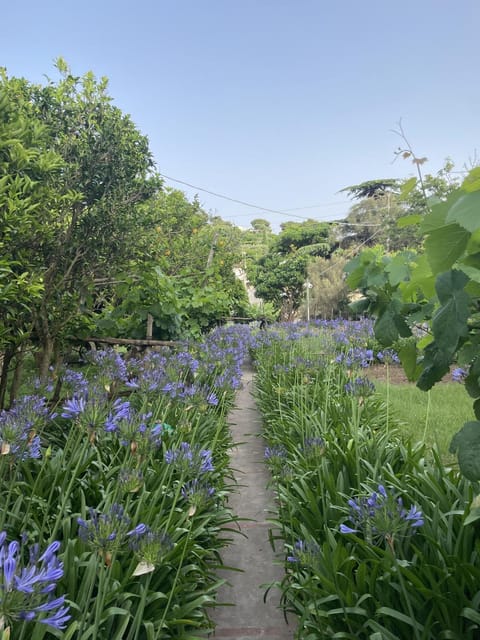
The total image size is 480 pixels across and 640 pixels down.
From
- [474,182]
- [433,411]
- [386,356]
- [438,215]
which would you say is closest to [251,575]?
[386,356]

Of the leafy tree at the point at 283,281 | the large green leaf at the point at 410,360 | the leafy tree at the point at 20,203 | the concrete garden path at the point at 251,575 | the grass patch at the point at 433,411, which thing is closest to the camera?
the large green leaf at the point at 410,360

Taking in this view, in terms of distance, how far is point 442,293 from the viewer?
34.5 inches

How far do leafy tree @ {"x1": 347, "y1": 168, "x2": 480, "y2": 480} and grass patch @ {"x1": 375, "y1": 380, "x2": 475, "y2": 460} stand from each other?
2.16m

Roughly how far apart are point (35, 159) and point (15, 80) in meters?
0.89

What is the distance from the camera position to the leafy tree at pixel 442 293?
30.1 inches

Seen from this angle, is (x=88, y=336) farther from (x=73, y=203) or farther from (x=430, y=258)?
(x=430, y=258)

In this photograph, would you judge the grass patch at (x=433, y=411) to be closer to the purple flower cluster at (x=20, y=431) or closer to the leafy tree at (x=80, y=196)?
the purple flower cluster at (x=20, y=431)

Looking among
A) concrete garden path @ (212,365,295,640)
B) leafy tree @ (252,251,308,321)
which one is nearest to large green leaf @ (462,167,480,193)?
concrete garden path @ (212,365,295,640)

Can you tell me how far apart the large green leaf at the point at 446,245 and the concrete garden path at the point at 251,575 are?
183 centimetres

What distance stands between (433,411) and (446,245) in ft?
15.4

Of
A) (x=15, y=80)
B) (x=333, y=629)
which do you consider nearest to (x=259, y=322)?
(x=15, y=80)

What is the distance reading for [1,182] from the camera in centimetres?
239

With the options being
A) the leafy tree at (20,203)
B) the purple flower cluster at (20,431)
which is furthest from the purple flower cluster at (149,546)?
the leafy tree at (20,203)

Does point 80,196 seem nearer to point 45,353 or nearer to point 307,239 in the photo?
point 45,353
